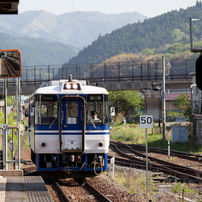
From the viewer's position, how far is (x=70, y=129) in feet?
42.1

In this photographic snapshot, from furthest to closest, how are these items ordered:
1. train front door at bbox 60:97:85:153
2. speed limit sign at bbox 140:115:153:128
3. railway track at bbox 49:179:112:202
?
speed limit sign at bbox 140:115:153:128, train front door at bbox 60:97:85:153, railway track at bbox 49:179:112:202

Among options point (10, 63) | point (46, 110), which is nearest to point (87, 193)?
point (46, 110)

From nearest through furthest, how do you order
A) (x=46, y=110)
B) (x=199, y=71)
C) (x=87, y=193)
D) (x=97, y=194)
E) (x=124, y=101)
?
(x=199, y=71) → (x=97, y=194) → (x=87, y=193) → (x=46, y=110) → (x=124, y=101)

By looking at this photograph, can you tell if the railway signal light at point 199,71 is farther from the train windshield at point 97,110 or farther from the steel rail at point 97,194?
the train windshield at point 97,110

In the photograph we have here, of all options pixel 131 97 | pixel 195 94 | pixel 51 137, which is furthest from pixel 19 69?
pixel 131 97

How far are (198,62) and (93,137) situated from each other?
8001 mm

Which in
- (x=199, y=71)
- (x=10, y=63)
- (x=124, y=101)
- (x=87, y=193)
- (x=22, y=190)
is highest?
(x=124, y=101)

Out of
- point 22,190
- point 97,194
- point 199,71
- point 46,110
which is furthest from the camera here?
point 46,110

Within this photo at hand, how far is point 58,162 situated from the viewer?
12938mm

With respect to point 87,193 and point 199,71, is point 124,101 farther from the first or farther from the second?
point 199,71

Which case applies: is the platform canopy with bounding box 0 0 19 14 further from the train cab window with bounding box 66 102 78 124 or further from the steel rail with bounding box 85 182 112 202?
the train cab window with bounding box 66 102 78 124

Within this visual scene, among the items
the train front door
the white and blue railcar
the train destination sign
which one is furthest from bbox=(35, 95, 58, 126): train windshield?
the train destination sign

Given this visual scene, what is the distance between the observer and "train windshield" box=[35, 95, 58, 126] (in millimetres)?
12922

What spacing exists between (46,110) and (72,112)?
0.87 m
